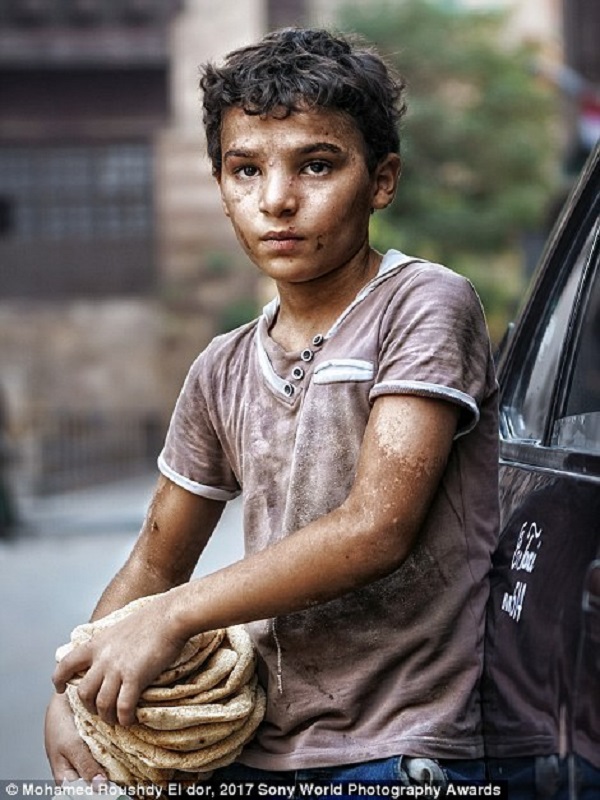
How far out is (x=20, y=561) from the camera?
13758 millimetres

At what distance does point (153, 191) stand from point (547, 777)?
84.9 ft

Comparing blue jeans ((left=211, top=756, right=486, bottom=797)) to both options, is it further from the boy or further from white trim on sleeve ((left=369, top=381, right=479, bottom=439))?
white trim on sleeve ((left=369, top=381, right=479, bottom=439))

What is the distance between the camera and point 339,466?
216 centimetres

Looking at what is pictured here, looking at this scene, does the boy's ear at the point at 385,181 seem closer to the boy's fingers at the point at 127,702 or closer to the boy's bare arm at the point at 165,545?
the boy's bare arm at the point at 165,545

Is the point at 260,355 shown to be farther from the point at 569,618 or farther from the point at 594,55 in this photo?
the point at 594,55

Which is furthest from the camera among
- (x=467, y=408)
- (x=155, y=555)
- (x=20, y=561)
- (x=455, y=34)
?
(x=455, y=34)

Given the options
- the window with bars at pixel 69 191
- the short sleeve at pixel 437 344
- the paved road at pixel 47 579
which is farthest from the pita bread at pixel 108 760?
the window with bars at pixel 69 191

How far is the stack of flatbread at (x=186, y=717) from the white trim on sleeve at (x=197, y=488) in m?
0.33

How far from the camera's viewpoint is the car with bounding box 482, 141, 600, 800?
1.78 m

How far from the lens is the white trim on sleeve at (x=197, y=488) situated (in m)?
2.46

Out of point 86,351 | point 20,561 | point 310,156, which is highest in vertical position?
point 310,156

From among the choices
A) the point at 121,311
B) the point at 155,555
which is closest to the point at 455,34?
the point at 121,311

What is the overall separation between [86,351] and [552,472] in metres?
24.7

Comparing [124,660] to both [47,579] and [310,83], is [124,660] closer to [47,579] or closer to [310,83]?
[310,83]
